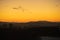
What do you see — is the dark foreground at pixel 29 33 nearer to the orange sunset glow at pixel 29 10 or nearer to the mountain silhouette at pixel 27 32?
the mountain silhouette at pixel 27 32

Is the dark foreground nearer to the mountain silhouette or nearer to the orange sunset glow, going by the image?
the mountain silhouette

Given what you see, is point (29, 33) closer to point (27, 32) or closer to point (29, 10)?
point (27, 32)

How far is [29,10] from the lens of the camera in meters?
1.03

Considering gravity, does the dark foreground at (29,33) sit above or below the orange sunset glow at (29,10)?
below

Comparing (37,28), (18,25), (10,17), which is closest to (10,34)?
(18,25)

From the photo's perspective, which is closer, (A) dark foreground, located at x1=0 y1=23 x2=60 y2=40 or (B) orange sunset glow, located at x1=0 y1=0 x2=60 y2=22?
(A) dark foreground, located at x1=0 y1=23 x2=60 y2=40

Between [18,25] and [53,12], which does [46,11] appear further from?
[18,25]

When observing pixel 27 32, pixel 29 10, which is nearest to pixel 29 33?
pixel 27 32

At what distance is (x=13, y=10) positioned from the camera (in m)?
1.02

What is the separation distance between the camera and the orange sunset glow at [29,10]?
3.30 ft

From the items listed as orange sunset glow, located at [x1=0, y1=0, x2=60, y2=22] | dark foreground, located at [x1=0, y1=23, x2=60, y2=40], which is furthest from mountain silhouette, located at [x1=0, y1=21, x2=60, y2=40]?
orange sunset glow, located at [x1=0, y1=0, x2=60, y2=22]

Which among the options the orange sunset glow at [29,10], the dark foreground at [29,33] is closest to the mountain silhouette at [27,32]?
the dark foreground at [29,33]

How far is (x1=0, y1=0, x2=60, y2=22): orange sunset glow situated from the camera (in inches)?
39.6

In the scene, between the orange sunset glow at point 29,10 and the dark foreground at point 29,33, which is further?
the orange sunset glow at point 29,10
